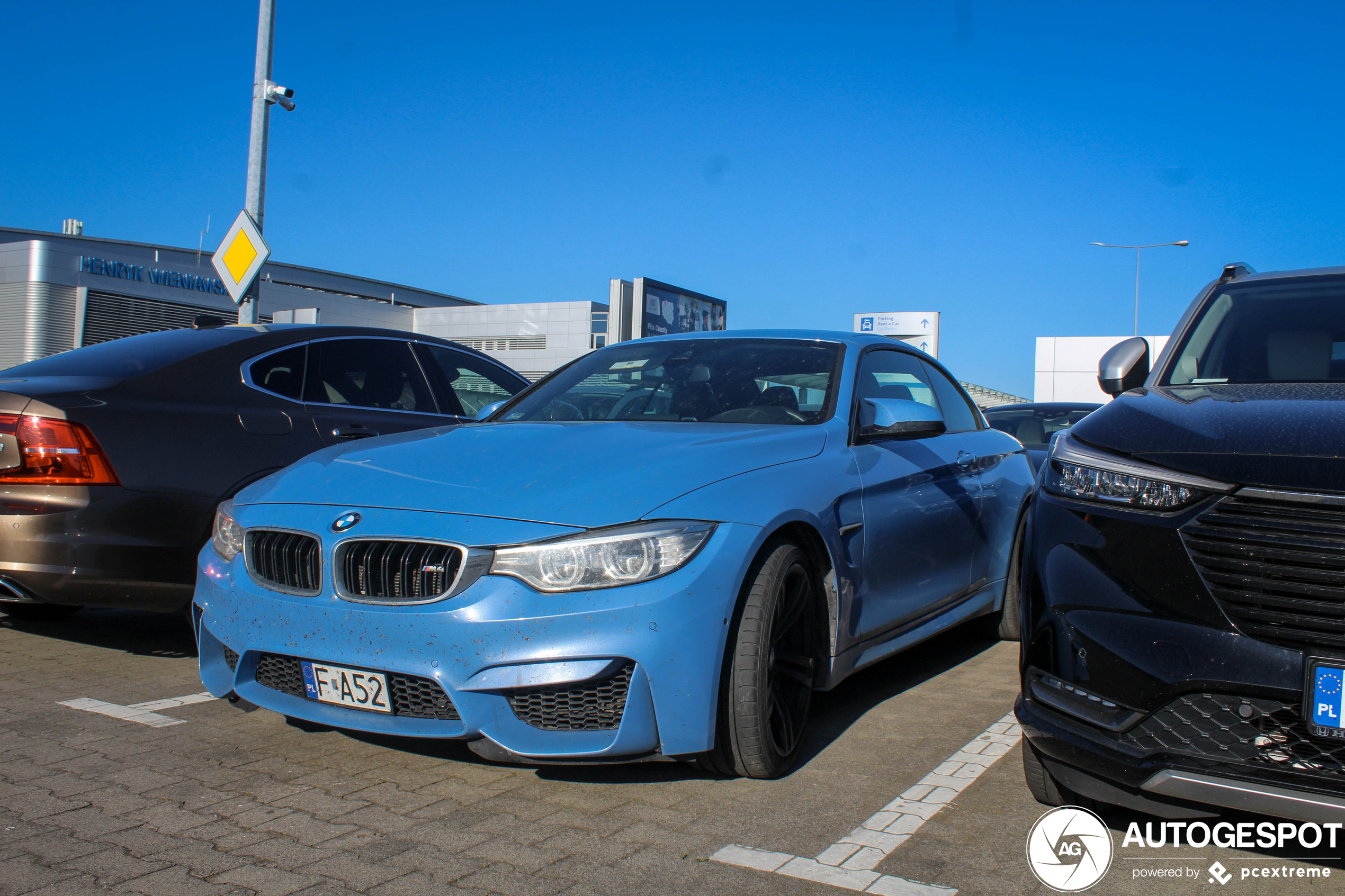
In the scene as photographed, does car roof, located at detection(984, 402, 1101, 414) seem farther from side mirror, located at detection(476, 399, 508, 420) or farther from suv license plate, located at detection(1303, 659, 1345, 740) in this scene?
suv license plate, located at detection(1303, 659, 1345, 740)

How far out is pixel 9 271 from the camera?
111 ft

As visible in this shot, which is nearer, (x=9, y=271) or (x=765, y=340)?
(x=765, y=340)

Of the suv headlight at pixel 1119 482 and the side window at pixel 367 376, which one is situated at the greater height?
the side window at pixel 367 376

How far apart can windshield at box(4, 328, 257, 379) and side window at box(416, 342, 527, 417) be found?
39.9 inches

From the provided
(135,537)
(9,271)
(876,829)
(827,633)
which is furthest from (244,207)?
(9,271)

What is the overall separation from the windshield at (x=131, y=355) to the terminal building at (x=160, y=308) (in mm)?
14315

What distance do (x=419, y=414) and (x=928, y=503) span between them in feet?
9.15

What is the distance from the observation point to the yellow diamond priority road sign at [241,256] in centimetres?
929

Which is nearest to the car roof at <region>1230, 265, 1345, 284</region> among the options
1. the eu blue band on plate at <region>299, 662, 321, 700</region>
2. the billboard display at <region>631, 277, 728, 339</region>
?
the eu blue band on plate at <region>299, 662, 321, 700</region>

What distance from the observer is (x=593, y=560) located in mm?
2783

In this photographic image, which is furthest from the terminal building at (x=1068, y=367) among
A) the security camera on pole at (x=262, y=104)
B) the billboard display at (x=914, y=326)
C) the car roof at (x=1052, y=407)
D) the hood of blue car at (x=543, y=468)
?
the hood of blue car at (x=543, y=468)

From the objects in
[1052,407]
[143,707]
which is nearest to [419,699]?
[143,707]

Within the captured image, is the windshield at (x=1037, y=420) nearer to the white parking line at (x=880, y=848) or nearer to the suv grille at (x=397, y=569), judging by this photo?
the white parking line at (x=880, y=848)

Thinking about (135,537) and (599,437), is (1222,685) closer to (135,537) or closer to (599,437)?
(599,437)
